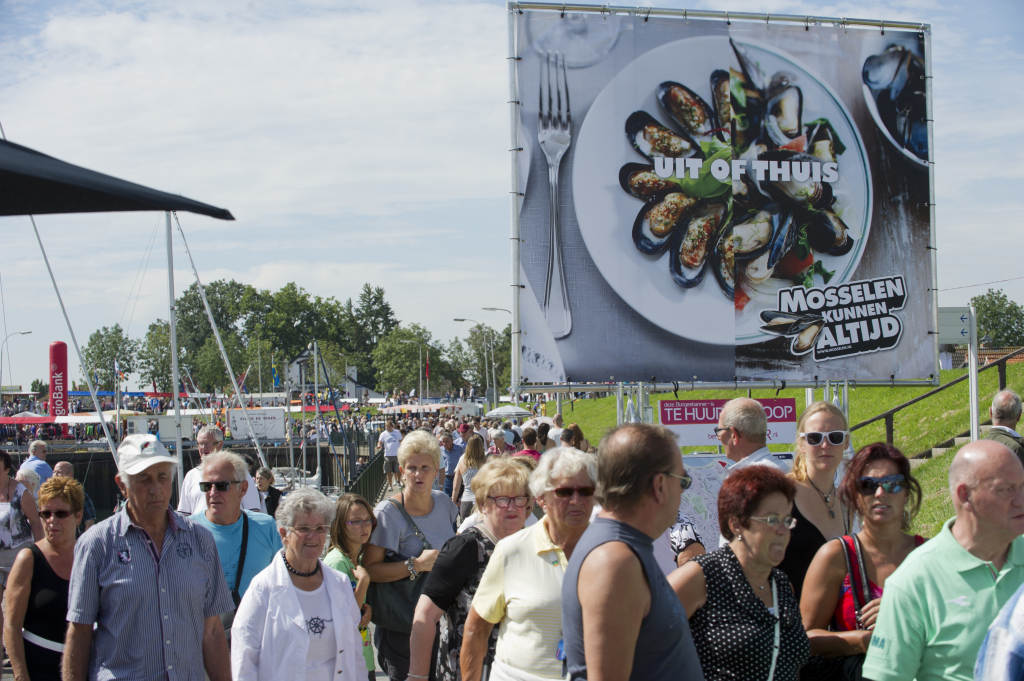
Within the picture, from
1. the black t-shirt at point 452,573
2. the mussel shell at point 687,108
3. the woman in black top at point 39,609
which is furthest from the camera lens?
the mussel shell at point 687,108

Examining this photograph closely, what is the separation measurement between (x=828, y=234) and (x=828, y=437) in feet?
22.1

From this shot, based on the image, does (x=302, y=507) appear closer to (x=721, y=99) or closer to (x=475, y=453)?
(x=475, y=453)

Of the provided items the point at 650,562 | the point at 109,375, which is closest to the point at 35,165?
the point at 650,562

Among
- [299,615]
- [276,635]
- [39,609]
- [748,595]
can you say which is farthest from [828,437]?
[39,609]

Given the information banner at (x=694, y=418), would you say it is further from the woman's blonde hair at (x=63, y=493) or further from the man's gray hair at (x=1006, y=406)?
Result: the woman's blonde hair at (x=63, y=493)

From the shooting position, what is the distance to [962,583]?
8.86ft

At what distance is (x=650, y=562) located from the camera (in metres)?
2.35

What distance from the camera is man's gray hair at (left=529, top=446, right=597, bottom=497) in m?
3.20

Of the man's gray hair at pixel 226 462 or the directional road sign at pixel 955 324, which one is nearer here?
the man's gray hair at pixel 226 462

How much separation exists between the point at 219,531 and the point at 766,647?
3122 millimetres

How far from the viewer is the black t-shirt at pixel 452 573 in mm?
3680


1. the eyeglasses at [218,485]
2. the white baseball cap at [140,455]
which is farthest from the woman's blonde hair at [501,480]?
the eyeglasses at [218,485]

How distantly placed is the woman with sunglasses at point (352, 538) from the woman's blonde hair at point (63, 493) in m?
1.36

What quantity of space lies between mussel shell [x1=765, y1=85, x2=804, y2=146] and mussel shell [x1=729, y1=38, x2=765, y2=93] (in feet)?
0.81
